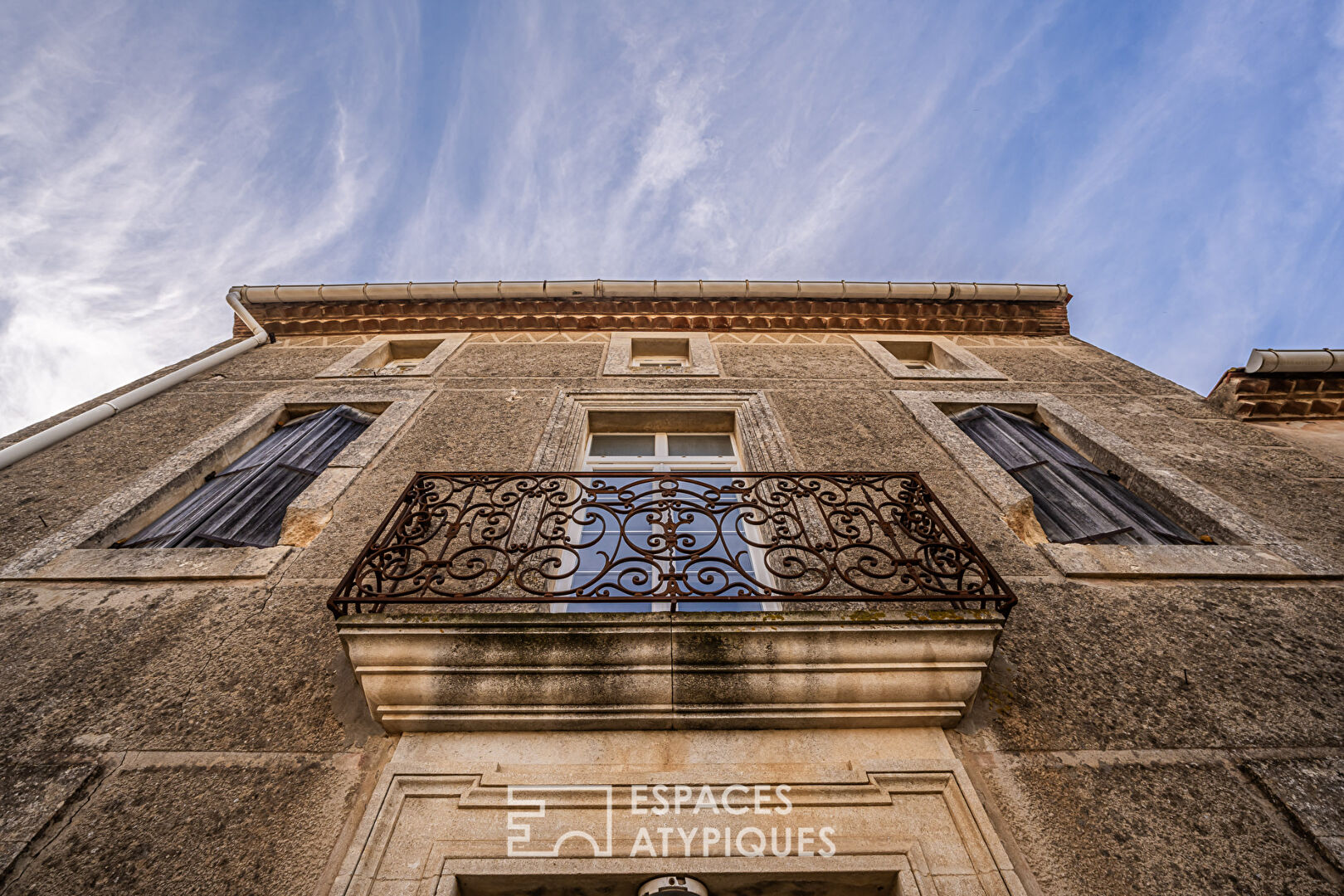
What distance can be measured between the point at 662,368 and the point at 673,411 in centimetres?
107

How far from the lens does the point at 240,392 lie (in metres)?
6.11

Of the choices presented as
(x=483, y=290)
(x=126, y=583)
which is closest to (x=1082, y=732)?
(x=126, y=583)

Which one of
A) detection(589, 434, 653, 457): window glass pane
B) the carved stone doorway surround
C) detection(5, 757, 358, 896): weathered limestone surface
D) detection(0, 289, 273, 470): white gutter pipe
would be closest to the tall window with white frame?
detection(589, 434, 653, 457): window glass pane

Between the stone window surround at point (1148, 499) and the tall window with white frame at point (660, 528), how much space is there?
1694mm

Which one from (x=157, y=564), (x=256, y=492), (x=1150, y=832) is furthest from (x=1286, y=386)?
(x=157, y=564)

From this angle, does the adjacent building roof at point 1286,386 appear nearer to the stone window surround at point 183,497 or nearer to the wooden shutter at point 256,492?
the stone window surround at point 183,497

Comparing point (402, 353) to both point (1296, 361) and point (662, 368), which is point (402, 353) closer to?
point (662, 368)

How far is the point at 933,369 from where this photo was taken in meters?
6.65

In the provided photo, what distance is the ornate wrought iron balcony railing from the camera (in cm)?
296

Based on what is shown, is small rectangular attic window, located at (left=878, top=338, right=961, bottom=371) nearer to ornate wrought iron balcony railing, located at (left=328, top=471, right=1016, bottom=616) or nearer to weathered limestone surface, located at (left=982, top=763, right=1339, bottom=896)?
ornate wrought iron balcony railing, located at (left=328, top=471, right=1016, bottom=616)

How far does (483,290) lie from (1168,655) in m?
7.00

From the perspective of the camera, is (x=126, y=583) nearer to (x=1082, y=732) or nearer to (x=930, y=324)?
(x=1082, y=732)

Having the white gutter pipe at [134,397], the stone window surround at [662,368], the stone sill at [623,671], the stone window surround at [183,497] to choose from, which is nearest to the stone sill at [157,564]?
the stone window surround at [183,497]

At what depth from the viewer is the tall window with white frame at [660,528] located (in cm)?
318
